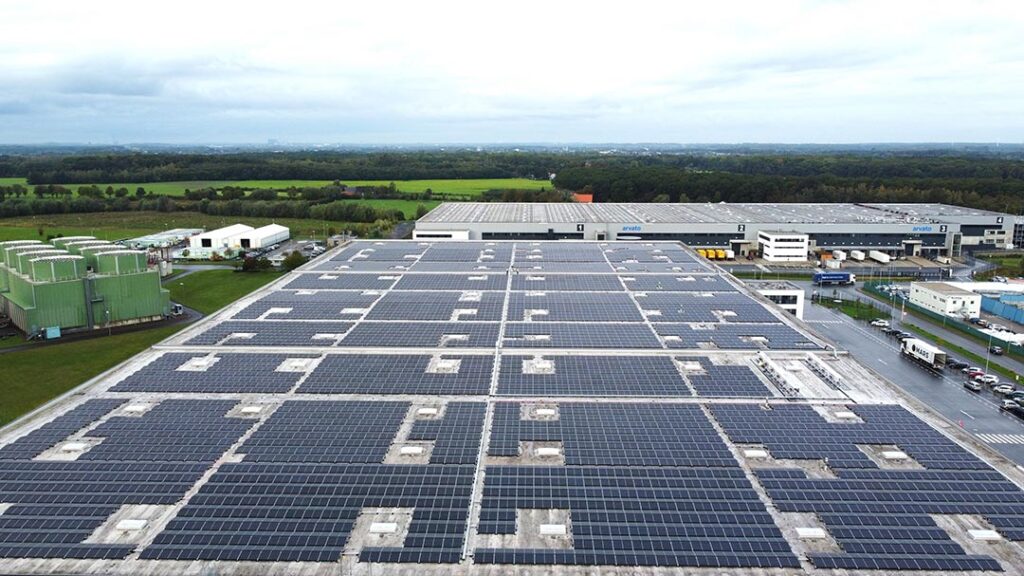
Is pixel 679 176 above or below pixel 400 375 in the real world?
above

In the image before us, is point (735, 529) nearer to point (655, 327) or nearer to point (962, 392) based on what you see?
point (655, 327)

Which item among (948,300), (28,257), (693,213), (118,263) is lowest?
(948,300)

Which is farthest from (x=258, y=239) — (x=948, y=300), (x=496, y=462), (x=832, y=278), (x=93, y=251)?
(x=948, y=300)

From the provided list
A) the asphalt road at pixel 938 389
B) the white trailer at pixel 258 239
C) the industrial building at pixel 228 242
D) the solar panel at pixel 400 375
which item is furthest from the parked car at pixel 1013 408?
the white trailer at pixel 258 239

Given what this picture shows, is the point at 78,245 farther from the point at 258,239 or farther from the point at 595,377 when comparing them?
the point at 595,377

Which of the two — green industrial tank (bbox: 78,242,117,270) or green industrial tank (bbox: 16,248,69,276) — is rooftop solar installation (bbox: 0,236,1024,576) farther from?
green industrial tank (bbox: 16,248,69,276)

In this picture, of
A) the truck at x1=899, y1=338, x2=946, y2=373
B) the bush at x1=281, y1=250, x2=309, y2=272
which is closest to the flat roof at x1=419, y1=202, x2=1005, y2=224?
the bush at x1=281, y1=250, x2=309, y2=272
